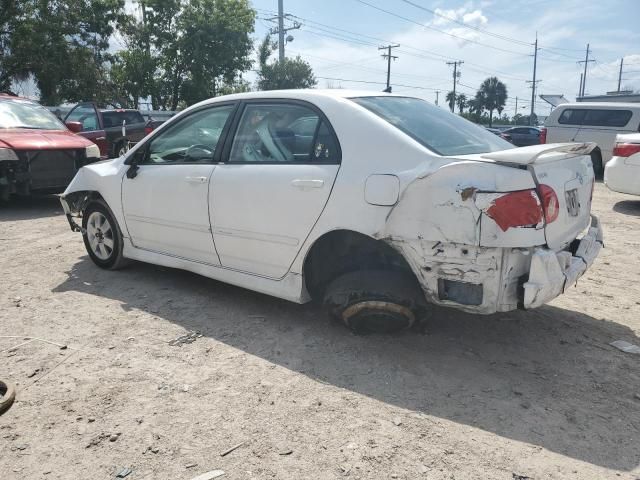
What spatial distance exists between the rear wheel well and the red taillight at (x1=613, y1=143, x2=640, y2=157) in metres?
6.29

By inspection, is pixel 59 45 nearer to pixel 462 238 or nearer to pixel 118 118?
pixel 118 118

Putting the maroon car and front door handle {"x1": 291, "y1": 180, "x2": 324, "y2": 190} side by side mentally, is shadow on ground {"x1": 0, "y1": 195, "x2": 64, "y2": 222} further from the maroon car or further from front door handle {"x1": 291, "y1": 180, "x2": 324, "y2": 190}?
front door handle {"x1": 291, "y1": 180, "x2": 324, "y2": 190}

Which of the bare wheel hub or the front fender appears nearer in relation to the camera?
the bare wheel hub

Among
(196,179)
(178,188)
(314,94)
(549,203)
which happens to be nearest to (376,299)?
(549,203)

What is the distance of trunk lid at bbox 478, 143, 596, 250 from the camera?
2750 mm

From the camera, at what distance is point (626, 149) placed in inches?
307

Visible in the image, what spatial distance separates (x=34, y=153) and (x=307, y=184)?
6008 mm

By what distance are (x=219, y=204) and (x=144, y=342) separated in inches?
43.0

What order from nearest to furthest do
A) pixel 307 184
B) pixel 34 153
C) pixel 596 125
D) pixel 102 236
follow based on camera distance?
pixel 307 184 < pixel 102 236 < pixel 34 153 < pixel 596 125

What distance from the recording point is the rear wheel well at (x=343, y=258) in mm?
3232

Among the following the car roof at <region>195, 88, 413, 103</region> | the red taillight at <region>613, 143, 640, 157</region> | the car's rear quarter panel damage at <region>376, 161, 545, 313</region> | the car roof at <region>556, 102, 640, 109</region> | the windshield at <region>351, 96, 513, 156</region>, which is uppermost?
the car roof at <region>556, 102, 640, 109</region>

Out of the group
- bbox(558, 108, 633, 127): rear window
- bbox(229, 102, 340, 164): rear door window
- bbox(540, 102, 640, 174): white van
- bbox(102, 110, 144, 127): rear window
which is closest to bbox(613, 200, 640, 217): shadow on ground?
bbox(540, 102, 640, 174): white van

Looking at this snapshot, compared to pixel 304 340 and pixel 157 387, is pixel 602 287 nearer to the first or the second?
pixel 304 340

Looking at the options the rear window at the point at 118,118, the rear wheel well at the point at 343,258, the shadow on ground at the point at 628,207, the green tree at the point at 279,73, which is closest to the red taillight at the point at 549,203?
the rear wheel well at the point at 343,258
